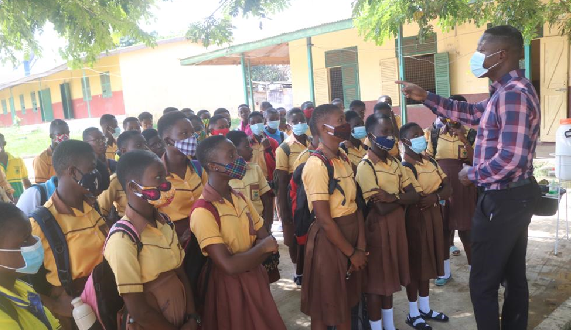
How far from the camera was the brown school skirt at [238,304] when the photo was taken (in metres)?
2.51

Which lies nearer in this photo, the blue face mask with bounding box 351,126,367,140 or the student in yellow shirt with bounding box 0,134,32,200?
the blue face mask with bounding box 351,126,367,140

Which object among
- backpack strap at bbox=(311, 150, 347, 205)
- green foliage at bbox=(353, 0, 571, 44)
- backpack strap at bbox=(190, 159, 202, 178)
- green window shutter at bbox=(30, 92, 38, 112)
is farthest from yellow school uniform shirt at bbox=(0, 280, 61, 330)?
green window shutter at bbox=(30, 92, 38, 112)

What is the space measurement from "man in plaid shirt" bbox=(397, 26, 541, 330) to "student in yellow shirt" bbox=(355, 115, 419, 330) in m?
0.67

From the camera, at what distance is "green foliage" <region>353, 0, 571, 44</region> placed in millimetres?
5508

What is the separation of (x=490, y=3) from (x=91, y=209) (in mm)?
6364

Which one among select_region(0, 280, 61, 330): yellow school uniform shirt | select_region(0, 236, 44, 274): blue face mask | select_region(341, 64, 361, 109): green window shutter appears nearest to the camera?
select_region(0, 280, 61, 330): yellow school uniform shirt

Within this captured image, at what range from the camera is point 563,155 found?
502cm

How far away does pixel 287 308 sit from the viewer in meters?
4.11

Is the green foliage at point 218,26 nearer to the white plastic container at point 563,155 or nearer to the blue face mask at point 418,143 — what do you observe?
the blue face mask at point 418,143

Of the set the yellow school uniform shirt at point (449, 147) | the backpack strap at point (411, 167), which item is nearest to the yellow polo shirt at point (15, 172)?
the backpack strap at point (411, 167)

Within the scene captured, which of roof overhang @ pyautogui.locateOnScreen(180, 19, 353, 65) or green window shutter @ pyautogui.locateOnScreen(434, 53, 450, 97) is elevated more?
roof overhang @ pyautogui.locateOnScreen(180, 19, 353, 65)

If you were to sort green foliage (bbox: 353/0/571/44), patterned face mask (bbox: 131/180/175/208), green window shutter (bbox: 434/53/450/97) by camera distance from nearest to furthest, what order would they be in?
1. patterned face mask (bbox: 131/180/175/208)
2. green foliage (bbox: 353/0/571/44)
3. green window shutter (bbox: 434/53/450/97)

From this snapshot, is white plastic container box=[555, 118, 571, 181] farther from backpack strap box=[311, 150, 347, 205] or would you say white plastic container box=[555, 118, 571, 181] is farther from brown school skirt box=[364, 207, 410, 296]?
backpack strap box=[311, 150, 347, 205]

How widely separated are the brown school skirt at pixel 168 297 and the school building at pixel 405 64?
7614mm
